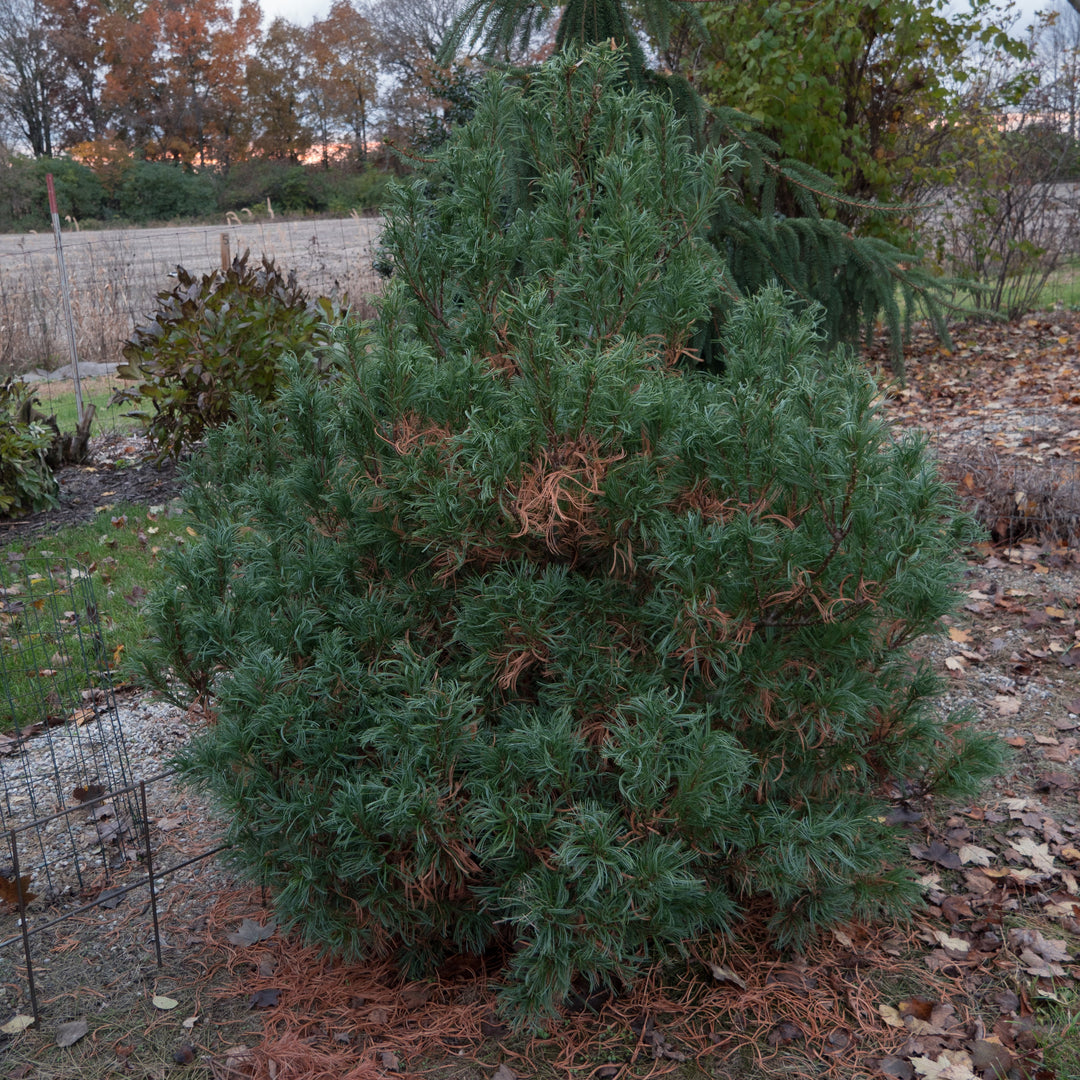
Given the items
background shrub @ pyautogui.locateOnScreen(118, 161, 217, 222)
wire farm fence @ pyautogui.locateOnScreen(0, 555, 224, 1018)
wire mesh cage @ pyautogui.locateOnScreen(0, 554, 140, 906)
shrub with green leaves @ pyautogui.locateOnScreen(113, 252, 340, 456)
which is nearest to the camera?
wire farm fence @ pyautogui.locateOnScreen(0, 555, 224, 1018)

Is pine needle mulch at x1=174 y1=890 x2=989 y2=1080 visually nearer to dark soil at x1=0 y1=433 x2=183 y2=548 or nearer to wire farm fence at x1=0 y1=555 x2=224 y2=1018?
wire farm fence at x1=0 y1=555 x2=224 y2=1018

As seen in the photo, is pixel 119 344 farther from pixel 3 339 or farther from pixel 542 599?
pixel 542 599

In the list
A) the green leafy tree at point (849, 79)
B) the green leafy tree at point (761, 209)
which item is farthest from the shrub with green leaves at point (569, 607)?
the green leafy tree at point (849, 79)

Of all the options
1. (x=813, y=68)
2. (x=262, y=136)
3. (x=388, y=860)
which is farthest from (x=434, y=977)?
(x=262, y=136)

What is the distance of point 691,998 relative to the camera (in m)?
2.27

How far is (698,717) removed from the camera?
6.17 ft

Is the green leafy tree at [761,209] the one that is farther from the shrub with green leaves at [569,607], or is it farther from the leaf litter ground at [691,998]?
the leaf litter ground at [691,998]

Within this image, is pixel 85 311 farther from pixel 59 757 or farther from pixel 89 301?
pixel 59 757

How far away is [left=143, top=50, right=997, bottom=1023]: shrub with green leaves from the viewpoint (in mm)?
1900

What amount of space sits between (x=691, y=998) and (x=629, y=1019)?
17 cm

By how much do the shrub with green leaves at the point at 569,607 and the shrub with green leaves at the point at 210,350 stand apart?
4.48 meters

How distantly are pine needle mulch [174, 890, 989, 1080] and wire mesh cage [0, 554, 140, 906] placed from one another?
78 cm

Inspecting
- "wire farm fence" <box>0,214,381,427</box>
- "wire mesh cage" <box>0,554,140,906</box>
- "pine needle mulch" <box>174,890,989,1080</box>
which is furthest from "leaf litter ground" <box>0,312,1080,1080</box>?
"wire farm fence" <box>0,214,381,427</box>

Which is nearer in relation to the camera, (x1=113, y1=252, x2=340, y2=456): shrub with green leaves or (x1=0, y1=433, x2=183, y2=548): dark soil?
(x1=0, y1=433, x2=183, y2=548): dark soil
